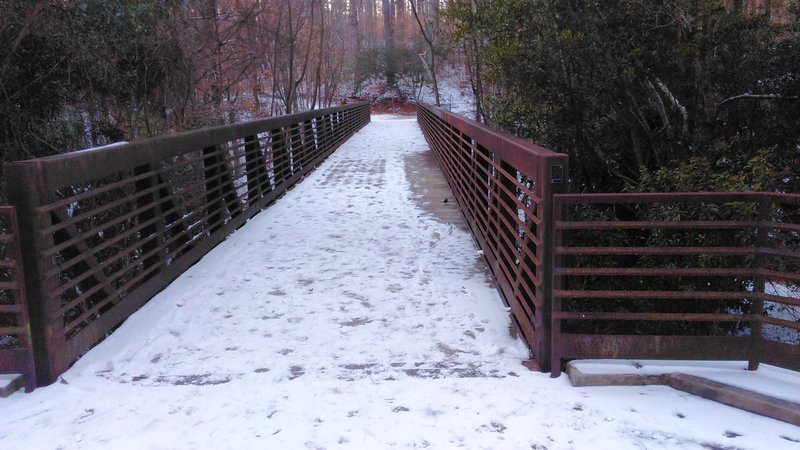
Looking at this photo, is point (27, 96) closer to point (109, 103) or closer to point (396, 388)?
point (109, 103)

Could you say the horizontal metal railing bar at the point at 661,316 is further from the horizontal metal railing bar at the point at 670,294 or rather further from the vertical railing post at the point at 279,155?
the vertical railing post at the point at 279,155

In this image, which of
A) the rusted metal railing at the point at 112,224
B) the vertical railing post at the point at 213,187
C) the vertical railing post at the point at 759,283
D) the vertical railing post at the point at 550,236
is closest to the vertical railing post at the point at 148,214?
the rusted metal railing at the point at 112,224

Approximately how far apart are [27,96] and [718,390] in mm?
8435

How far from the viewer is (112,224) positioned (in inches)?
169

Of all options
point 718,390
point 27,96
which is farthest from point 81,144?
point 718,390

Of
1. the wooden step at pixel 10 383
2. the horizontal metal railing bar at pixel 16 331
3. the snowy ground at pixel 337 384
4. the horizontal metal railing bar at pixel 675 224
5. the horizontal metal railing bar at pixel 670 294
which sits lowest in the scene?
the snowy ground at pixel 337 384

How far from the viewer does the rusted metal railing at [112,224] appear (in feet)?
11.5

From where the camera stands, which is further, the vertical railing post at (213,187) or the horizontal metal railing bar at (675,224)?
the vertical railing post at (213,187)

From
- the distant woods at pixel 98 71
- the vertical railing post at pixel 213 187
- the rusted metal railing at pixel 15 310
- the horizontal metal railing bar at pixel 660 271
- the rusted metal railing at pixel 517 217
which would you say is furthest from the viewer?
the distant woods at pixel 98 71

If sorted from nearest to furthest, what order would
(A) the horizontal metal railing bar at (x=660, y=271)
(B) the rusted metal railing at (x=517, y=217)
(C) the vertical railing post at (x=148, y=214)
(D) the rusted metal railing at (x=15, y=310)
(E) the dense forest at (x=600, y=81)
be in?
(D) the rusted metal railing at (x=15, y=310), (A) the horizontal metal railing bar at (x=660, y=271), (B) the rusted metal railing at (x=517, y=217), (C) the vertical railing post at (x=148, y=214), (E) the dense forest at (x=600, y=81)

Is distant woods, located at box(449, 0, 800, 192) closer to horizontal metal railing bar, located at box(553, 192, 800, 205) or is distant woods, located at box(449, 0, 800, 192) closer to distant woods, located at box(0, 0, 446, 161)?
horizontal metal railing bar, located at box(553, 192, 800, 205)

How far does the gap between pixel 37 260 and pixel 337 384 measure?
185cm

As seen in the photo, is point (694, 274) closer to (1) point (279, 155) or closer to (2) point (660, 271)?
(2) point (660, 271)

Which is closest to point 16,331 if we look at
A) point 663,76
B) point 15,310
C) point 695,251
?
point 15,310
